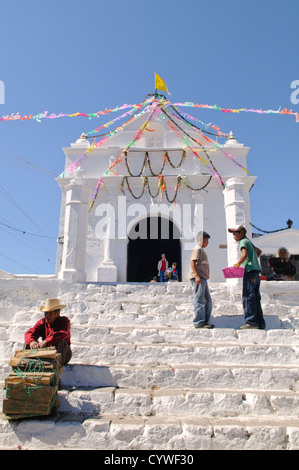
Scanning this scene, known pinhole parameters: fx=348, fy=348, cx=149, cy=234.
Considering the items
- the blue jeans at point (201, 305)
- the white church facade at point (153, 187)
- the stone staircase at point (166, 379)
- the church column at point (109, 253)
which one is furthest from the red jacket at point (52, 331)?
the white church facade at point (153, 187)

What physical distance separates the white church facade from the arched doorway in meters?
0.04

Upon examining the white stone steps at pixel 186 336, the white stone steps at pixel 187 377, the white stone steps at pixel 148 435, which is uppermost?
the white stone steps at pixel 186 336

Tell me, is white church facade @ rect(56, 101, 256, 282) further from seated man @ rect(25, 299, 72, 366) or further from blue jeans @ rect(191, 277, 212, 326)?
seated man @ rect(25, 299, 72, 366)

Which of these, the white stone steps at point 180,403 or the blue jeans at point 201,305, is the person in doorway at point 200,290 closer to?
the blue jeans at point 201,305

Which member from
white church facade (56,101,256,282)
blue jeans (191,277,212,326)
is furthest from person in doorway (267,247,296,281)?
white church facade (56,101,256,282)

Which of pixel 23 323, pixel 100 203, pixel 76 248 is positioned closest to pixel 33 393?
pixel 23 323

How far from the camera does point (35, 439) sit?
3236 mm

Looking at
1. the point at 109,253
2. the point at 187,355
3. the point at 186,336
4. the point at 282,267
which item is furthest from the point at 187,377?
Answer: the point at 109,253

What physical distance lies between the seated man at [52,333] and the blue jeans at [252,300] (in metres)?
2.58

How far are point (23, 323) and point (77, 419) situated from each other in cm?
235

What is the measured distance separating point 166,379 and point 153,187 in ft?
27.5

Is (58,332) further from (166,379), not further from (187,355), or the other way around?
(187,355)

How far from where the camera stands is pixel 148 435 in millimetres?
3195

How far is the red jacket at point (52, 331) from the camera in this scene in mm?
4051
